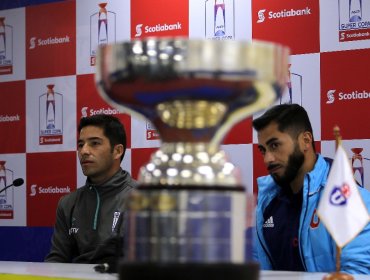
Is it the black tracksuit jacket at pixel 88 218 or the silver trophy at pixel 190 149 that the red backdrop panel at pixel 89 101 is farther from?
the silver trophy at pixel 190 149

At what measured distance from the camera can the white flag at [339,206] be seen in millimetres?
912

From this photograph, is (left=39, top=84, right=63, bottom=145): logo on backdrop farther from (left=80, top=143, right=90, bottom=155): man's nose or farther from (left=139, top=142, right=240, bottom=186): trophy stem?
(left=139, top=142, right=240, bottom=186): trophy stem

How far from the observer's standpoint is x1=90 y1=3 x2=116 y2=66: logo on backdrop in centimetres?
324

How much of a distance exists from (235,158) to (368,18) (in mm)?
786

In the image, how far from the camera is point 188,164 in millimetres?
418

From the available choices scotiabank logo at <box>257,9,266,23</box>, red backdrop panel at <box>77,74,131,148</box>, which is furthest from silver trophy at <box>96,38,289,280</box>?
red backdrop panel at <box>77,74,131,148</box>

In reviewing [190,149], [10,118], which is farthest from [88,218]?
[190,149]

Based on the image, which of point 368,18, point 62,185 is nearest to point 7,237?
point 62,185

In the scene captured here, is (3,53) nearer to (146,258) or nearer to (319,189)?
(319,189)

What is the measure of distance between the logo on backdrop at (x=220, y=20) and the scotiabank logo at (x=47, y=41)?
0.78 m

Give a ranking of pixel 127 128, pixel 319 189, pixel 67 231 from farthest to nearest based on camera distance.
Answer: pixel 127 128
pixel 67 231
pixel 319 189

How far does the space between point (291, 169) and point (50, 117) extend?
1361mm

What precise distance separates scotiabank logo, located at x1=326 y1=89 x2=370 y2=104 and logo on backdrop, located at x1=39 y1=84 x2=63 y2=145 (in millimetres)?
1343

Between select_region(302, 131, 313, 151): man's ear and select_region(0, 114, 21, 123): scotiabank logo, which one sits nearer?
select_region(302, 131, 313, 151): man's ear
